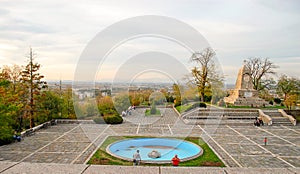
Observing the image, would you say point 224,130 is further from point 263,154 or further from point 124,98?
point 124,98

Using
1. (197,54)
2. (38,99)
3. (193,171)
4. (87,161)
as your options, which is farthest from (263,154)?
(197,54)

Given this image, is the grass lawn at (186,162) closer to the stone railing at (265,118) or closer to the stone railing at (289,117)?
the stone railing at (265,118)

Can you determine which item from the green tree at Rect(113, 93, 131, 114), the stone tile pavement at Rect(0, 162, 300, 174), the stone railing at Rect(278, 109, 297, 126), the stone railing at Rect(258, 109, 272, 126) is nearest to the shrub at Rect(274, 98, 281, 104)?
the stone railing at Rect(278, 109, 297, 126)

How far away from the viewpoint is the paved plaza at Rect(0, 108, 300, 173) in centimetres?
912

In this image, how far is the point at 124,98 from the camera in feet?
113

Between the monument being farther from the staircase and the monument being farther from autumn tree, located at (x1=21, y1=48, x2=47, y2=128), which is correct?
autumn tree, located at (x1=21, y1=48, x2=47, y2=128)

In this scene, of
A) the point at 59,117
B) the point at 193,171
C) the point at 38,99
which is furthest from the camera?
the point at 59,117

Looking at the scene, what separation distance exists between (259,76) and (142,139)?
26.7 metres

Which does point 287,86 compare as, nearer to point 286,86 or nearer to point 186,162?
point 286,86

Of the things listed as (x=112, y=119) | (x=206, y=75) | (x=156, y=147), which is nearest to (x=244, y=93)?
(x=206, y=75)

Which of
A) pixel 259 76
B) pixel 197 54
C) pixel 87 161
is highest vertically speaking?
pixel 197 54

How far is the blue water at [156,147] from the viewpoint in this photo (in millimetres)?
14539

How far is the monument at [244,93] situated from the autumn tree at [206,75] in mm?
2320

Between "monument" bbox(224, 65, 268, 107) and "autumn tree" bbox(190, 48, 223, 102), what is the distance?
2.32m
